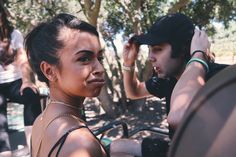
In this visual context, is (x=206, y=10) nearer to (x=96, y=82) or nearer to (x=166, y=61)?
(x=166, y=61)

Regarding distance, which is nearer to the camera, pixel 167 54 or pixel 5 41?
pixel 167 54

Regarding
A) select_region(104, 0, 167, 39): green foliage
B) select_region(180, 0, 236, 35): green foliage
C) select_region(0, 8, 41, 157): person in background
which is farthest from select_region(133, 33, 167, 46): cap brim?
select_region(180, 0, 236, 35): green foliage

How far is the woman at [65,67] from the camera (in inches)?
55.2

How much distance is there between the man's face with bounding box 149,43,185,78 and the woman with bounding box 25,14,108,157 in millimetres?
677

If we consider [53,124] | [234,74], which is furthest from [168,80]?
[234,74]

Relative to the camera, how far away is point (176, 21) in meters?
2.14

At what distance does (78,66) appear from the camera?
1.42m

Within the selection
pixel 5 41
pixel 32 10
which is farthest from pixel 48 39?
pixel 32 10

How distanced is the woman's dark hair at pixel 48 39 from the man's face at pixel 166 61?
70 centimetres

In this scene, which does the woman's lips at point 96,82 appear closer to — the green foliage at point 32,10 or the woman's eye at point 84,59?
the woman's eye at point 84,59

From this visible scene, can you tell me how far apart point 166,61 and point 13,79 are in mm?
1901

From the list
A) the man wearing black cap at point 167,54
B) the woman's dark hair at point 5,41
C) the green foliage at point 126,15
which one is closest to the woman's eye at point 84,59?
the man wearing black cap at point 167,54

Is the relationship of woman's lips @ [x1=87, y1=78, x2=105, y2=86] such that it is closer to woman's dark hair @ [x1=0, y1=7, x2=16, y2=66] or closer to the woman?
the woman

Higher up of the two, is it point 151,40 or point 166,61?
point 151,40
